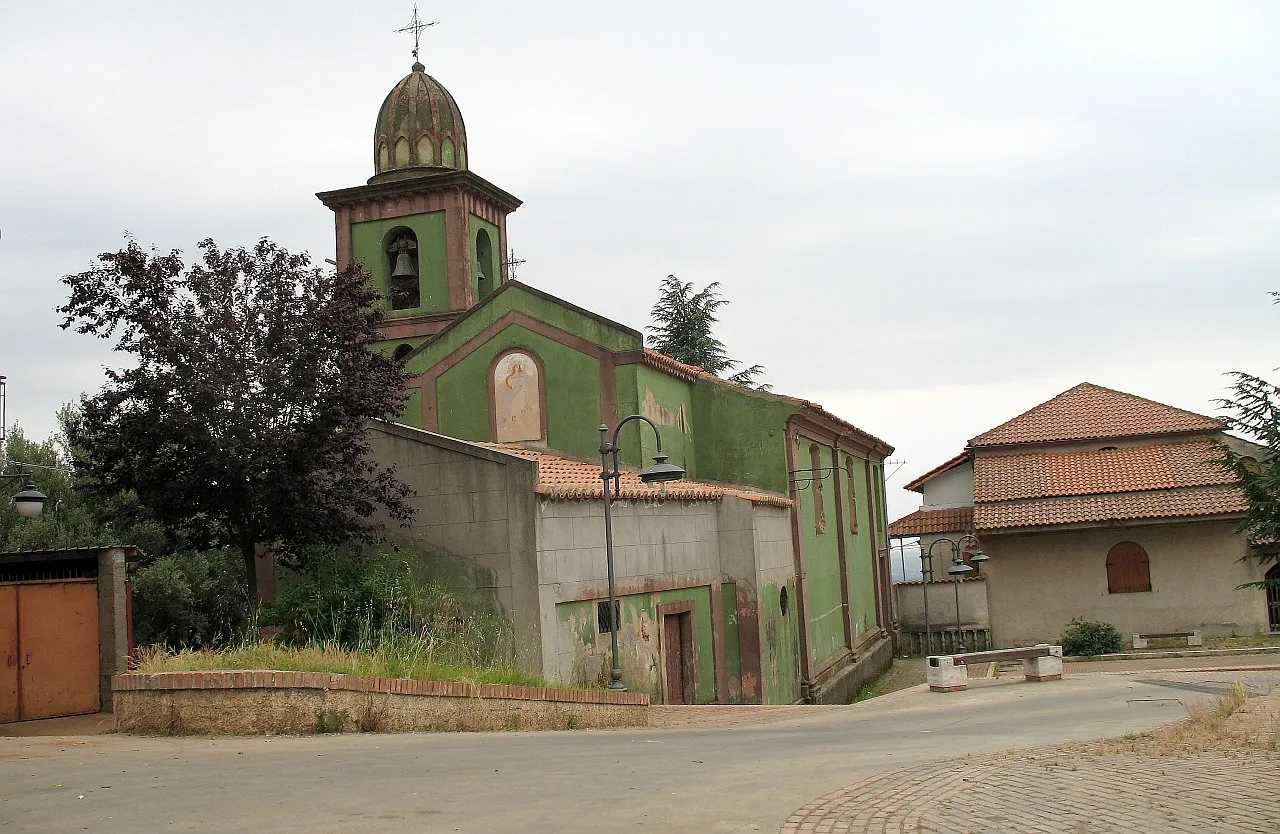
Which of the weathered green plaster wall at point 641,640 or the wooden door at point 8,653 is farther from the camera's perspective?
the weathered green plaster wall at point 641,640

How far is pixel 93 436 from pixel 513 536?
6020 mm

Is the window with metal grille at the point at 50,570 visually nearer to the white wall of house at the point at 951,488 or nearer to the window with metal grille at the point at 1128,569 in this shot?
the window with metal grille at the point at 1128,569

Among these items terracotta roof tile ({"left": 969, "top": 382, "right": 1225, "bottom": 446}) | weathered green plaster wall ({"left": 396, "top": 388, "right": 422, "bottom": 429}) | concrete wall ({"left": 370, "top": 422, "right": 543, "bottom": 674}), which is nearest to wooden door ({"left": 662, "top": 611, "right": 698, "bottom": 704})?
concrete wall ({"left": 370, "top": 422, "right": 543, "bottom": 674})

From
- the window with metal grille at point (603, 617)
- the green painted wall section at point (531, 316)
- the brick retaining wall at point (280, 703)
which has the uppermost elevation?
the green painted wall section at point (531, 316)

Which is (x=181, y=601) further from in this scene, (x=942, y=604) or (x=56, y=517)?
(x=942, y=604)

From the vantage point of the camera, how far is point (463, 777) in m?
9.83

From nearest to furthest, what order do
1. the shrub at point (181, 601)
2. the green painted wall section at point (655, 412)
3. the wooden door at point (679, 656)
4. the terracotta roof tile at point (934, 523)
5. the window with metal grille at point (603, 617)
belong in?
the window with metal grille at point (603, 617), the wooden door at point (679, 656), the shrub at point (181, 601), the green painted wall section at point (655, 412), the terracotta roof tile at point (934, 523)

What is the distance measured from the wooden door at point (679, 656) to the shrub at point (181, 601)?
789 centimetres

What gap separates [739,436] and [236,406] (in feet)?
47.7

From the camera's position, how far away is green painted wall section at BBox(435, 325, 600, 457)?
2481 centimetres

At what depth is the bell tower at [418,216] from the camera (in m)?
29.7

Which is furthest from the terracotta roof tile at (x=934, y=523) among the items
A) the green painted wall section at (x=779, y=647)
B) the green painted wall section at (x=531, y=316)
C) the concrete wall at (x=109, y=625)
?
the concrete wall at (x=109, y=625)

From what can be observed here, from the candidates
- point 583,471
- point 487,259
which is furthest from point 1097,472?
point 583,471

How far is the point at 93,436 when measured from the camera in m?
17.4
